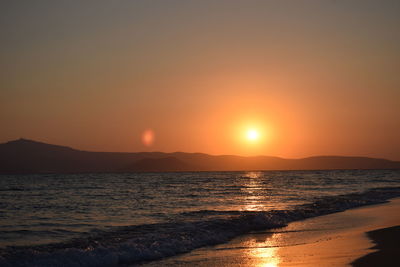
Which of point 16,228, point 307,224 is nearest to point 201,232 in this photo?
point 307,224

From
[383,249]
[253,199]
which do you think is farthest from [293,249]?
[253,199]

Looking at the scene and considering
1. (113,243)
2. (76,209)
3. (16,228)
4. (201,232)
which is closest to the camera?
(113,243)

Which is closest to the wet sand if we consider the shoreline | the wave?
the shoreline

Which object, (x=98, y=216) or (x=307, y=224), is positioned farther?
(x=98, y=216)

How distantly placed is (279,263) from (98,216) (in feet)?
50.2

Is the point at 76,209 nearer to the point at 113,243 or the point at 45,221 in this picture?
the point at 45,221

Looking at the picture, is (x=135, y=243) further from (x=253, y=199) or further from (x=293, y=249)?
(x=253, y=199)

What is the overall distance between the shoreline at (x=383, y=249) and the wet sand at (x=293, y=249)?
6.2 inches

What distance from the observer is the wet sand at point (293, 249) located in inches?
464

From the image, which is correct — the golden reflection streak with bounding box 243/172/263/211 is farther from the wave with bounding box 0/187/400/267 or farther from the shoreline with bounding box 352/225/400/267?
the shoreline with bounding box 352/225/400/267

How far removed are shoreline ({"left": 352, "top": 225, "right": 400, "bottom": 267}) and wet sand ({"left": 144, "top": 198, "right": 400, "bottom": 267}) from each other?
158 millimetres

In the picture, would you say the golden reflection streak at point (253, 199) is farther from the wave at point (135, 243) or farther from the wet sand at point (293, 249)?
the wet sand at point (293, 249)

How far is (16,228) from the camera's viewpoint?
19953 millimetres

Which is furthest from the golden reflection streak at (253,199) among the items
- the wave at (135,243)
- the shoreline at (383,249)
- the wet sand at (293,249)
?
the shoreline at (383,249)
